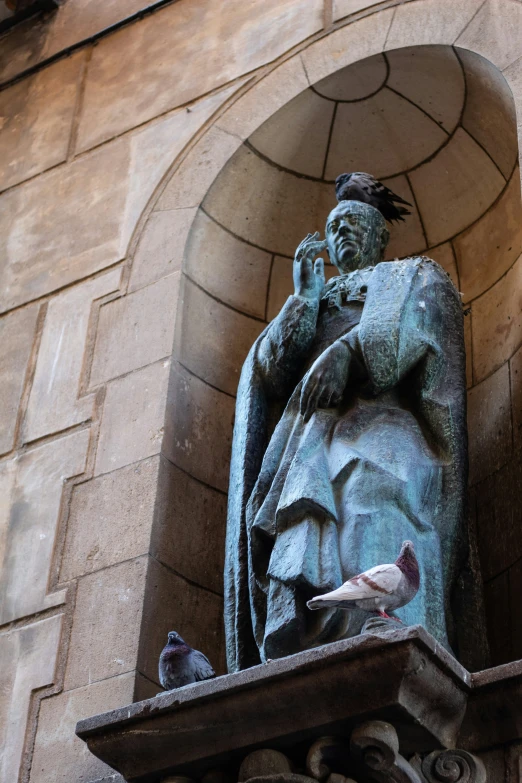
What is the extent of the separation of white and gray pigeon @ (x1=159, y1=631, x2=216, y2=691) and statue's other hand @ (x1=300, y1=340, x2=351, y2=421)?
858 mm

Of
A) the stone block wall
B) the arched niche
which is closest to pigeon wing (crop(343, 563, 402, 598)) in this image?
the stone block wall

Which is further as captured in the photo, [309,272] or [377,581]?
[309,272]

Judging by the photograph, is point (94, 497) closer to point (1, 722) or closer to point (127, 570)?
point (127, 570)

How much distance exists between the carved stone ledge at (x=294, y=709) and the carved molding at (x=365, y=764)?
27 mm

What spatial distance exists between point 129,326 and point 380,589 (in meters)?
2.25

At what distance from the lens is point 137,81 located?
672 cm

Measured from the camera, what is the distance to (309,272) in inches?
197

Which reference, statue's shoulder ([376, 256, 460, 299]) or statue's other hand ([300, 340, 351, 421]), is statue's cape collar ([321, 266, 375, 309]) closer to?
statue's shoulder ([376, 256, 460, 299])

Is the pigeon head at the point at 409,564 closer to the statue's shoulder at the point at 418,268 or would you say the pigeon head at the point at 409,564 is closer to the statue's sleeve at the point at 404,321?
the statue's sleeve at the point at 404,321

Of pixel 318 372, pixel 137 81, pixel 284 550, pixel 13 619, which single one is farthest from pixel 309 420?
pixel 137 81

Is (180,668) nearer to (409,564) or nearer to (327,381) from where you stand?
(409,564)

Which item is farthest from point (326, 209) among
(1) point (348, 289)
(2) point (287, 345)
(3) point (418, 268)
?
(2) point (287, 345)

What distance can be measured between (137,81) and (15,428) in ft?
6.03

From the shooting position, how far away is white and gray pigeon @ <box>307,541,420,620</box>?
12.6 ft
